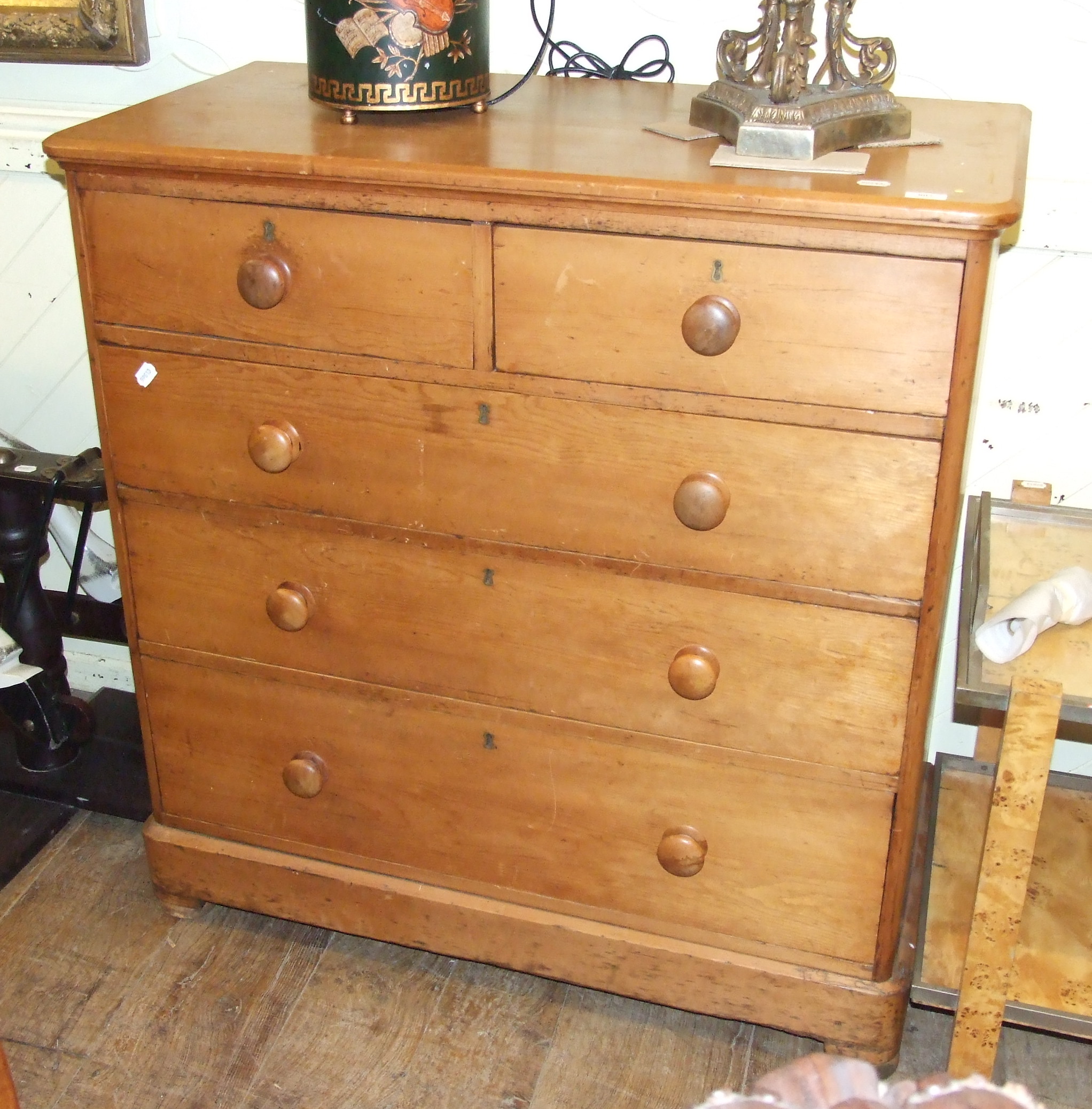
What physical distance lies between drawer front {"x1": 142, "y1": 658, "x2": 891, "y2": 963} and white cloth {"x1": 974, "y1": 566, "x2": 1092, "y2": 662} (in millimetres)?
223

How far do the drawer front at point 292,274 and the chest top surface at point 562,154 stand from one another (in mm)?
51

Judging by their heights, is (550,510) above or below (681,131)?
below

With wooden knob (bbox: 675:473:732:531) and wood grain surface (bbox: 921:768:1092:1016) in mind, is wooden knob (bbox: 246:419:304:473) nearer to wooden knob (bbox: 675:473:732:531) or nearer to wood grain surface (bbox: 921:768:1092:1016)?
wooden knob (bbox: 675:473:732:531)

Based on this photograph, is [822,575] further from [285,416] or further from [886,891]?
[285,416]

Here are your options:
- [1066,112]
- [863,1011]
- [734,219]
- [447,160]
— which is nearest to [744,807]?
[863,1011]

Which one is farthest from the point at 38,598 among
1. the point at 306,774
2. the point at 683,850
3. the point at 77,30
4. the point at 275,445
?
the point at 683,850

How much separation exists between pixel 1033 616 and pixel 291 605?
86 cm

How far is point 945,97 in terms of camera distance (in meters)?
1.63

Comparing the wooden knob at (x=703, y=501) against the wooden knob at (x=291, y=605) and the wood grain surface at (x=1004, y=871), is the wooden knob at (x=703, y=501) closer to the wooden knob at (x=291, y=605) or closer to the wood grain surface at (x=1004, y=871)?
the wood grain surface at (x=1004, y=871)

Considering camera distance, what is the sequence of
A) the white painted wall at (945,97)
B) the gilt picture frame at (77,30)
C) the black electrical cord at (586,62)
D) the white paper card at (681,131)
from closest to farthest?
the white paper card at (681,131)
the white painted wall at (945,97)
the black electrical cord at (586,62)
the gilt picture frame at (77,30)

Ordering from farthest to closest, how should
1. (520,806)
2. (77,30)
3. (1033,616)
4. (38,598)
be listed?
1. (38,598)
2. (77,30)
3. (520,806)
4. (1033,616)

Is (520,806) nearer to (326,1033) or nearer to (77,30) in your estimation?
(326,1033)

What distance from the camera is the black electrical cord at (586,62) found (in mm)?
1705

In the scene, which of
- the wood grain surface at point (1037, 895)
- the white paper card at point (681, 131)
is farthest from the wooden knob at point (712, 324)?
the wood grain surface at point (1037, 895)
